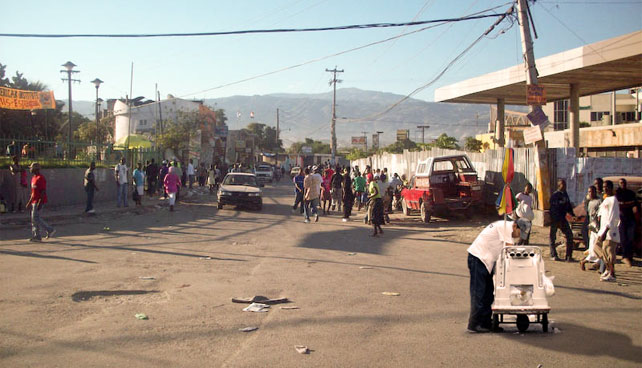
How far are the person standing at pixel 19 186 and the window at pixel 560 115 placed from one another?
4807 cm

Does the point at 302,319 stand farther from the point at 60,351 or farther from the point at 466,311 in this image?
the point at 60,351

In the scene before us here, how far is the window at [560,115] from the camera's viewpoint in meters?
52.8

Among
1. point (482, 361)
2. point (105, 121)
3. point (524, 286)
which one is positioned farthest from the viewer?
point (105, 121)

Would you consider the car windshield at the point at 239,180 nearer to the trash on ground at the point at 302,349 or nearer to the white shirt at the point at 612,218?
the white shirt at the point at 612,218

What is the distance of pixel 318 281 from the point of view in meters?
8.89

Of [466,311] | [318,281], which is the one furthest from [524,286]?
[318,281]

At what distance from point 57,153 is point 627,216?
1887cm

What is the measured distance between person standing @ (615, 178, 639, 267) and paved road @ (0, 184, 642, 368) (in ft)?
1.85

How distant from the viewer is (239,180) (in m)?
24.2

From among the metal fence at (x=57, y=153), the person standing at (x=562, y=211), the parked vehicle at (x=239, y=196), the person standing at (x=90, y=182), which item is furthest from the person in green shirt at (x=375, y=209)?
the metal fence at (x=57, y=153)

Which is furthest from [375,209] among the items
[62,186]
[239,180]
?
[62,186]

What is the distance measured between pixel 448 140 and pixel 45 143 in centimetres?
2747

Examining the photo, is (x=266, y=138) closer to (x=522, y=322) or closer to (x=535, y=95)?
(x=535, y=95)

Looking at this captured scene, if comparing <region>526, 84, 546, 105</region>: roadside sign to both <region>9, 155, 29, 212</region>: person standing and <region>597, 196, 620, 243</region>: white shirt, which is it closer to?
<region>597, 196, 620, 243</region>: white shirt
